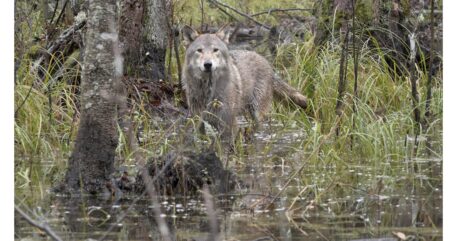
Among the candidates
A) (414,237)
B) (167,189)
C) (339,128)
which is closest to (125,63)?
(339,128)

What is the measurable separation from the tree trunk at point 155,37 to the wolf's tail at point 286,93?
1475 millimetres

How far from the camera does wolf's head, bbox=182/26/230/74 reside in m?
9.83

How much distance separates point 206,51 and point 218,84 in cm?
48

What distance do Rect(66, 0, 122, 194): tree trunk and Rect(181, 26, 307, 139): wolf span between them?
6.17ft

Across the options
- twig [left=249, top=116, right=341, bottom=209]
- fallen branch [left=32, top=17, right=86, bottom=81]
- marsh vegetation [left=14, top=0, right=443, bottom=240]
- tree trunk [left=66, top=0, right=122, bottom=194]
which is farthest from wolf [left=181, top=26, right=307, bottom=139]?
tree trunk [left=66, top=0, right=122, bottom=194]

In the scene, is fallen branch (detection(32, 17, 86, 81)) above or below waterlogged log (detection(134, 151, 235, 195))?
above

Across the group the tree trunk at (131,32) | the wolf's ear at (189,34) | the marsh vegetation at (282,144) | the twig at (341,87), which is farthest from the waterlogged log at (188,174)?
the tree trunk at (131,32)

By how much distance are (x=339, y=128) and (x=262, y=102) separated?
6.92 ft

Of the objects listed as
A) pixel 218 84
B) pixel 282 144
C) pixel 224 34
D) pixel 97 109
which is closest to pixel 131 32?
pixel 224 34

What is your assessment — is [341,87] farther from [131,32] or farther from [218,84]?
[131,32]

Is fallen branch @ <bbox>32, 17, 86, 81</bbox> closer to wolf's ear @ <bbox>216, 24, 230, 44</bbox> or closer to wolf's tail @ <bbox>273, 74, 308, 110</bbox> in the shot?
wolf's ear @ <bbox>216, 24, 230, 44</bbox>

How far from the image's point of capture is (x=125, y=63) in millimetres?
11109

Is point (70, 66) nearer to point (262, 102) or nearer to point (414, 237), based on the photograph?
point (262, 102)

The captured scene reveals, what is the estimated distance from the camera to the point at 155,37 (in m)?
11.4
